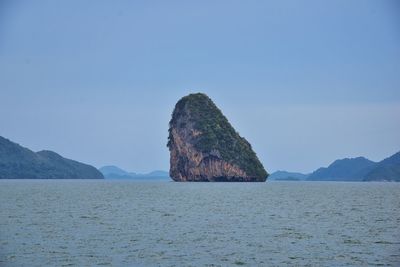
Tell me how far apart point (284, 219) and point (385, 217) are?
1581cm

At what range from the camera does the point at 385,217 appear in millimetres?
78250

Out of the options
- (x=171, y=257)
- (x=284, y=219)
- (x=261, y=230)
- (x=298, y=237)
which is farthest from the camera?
(x=284, y=219)

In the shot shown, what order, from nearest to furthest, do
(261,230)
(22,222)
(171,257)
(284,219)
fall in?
(171,257), (261,230), (22,222), (284,219)

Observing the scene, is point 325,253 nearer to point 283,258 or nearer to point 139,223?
point 283,258

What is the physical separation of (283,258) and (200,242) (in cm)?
1016

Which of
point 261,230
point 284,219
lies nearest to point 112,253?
point 261,230

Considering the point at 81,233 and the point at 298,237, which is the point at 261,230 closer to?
the point at 298,237

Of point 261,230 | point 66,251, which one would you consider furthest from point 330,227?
point 66,251

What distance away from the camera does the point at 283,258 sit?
42719 mm

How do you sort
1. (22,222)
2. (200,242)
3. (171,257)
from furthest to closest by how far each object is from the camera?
(22,222) → (200,242) → (171,257)

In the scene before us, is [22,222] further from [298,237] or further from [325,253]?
[325,253]

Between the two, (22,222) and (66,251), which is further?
(22,222)

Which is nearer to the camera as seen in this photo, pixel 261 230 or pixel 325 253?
pixel 325 253

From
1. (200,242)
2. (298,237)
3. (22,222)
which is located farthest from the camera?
(22,222)
